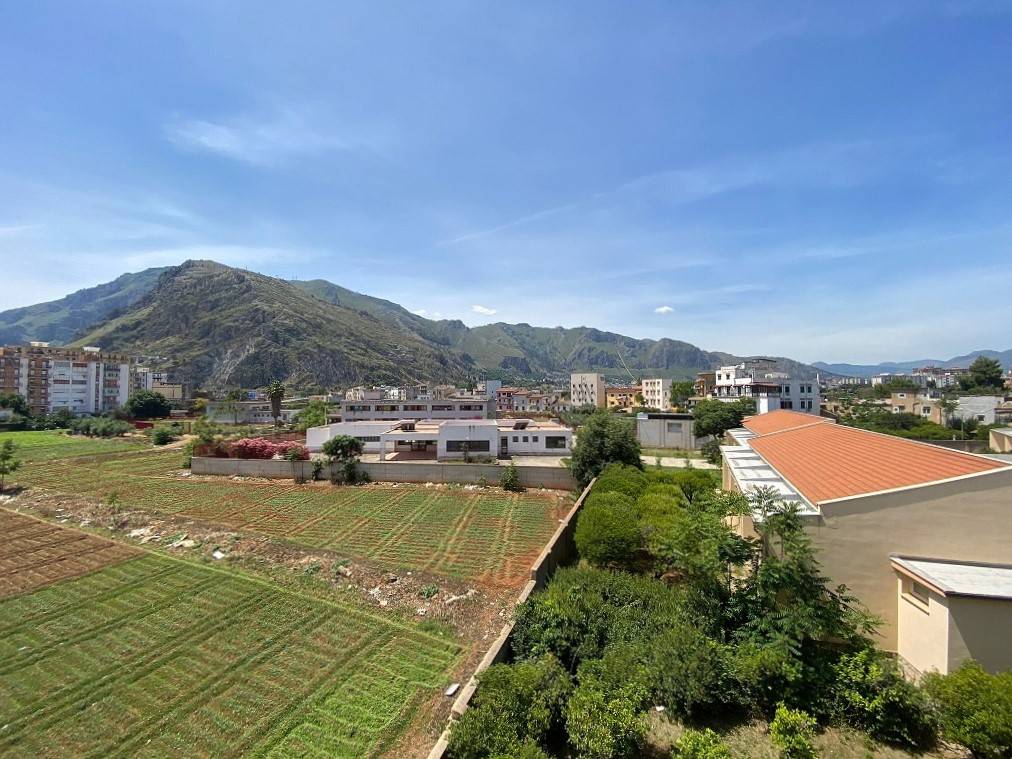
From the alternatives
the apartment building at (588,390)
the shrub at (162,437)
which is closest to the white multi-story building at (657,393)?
the apartment building at (588,390)

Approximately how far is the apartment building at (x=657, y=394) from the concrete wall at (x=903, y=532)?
77739mm

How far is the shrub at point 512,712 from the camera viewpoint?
21.6 feet

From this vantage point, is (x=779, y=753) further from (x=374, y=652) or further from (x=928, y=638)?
(x=374, y=652)

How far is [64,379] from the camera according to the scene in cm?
7806

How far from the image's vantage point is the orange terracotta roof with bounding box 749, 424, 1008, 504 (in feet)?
35.5

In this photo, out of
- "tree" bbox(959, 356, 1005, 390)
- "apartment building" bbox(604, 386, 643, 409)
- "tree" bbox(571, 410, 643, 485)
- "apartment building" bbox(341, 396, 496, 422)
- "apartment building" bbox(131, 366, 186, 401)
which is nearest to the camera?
"tree" bbox(571, 410, 643, 485)

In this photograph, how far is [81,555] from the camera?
17.5m

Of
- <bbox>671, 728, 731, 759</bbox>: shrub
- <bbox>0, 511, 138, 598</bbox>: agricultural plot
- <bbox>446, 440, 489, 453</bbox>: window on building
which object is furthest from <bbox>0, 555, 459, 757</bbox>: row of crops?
<bbox>446, 440, 489, 453</bbox>: window on building

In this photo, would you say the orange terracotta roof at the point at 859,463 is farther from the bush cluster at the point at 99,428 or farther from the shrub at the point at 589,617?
the bush cluster at the point at 99,428

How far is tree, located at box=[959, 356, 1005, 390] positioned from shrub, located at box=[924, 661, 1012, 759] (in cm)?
10140

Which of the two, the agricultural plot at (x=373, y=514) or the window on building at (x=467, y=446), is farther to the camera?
the window on building at (x=467, y=446)

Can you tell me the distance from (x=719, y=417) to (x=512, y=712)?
42.1 m

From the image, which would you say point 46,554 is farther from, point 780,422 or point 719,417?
point 719,417

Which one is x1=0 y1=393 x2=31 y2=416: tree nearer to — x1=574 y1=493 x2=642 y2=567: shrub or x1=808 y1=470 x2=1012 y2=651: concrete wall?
x1=574 y1=493 x2=642 y2=567: shrub
